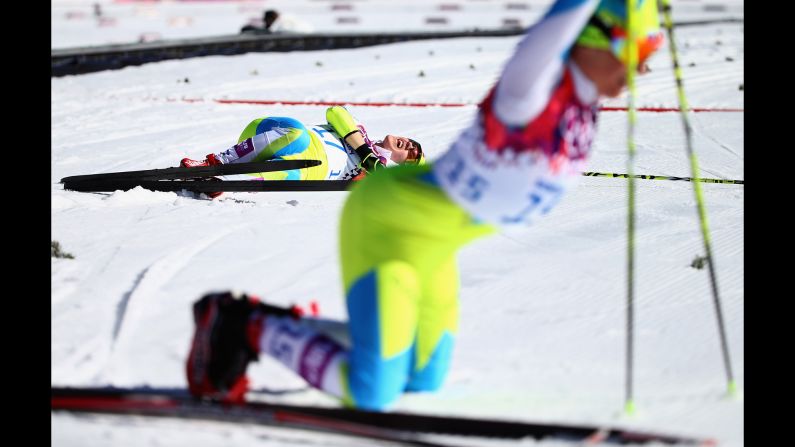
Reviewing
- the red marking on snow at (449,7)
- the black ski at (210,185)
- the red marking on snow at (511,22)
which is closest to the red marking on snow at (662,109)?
the black ski at (210,185)

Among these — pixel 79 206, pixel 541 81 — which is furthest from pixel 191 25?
pixel 541 81

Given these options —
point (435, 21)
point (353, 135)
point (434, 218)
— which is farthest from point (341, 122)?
point (435, 21)

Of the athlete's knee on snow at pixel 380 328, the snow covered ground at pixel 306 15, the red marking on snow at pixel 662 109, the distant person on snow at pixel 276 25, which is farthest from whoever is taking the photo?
the snow covered ground at pixel 306 15

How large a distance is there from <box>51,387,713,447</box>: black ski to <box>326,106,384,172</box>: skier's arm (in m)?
3.20

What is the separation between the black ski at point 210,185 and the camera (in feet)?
18.6

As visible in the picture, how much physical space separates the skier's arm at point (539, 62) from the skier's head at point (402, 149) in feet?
11.8

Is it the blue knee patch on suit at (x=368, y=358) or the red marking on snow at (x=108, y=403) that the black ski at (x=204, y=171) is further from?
the blue knee patch on suit at (x=368, y=358)

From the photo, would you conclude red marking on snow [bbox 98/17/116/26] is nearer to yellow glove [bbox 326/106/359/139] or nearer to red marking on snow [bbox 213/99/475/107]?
red marking on snow [bbox 213/99/475/107]

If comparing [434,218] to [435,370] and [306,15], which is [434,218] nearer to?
[435,370]

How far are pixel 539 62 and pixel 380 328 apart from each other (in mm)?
864

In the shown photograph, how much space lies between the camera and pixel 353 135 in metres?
6.03

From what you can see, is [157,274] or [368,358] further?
[157,274]

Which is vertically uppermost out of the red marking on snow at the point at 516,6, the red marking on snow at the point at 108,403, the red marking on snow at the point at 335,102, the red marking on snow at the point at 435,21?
the red marking on snow at the point at 516,6
